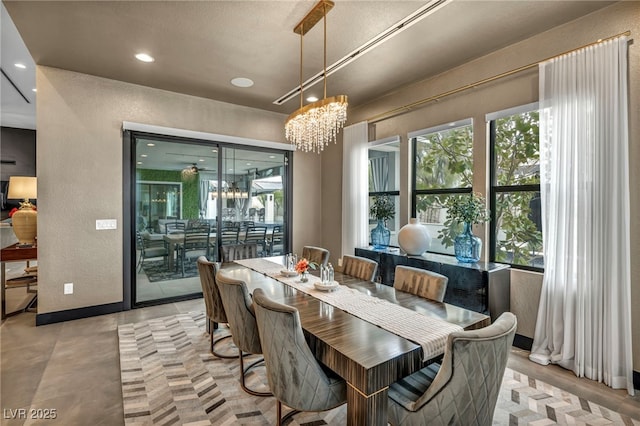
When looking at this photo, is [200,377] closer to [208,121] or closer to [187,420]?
[187,420]

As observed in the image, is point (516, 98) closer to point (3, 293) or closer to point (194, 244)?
point (194, 244)

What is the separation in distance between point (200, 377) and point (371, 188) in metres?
3.42

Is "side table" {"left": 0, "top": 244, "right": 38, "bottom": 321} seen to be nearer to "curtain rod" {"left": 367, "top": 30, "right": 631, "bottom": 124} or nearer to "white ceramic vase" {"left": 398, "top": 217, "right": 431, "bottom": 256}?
"white ceramic vase" {"left": 398, "top": 217, "right": 431, "bottom": 256}

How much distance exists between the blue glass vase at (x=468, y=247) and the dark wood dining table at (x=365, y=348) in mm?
1297

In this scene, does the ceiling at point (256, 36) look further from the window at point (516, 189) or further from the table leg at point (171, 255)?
the table leg at point (171, 255)

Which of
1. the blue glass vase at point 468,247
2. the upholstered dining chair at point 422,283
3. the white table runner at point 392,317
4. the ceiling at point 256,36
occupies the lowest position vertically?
the white table runner at point 392,317

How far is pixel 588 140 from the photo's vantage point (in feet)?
8.38

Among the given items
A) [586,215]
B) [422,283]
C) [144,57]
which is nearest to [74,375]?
[422,283]

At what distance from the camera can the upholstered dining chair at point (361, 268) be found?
2879mm

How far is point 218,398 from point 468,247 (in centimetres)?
266

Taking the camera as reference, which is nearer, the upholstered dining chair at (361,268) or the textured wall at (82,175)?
the upholstered dining chair at (361,268)

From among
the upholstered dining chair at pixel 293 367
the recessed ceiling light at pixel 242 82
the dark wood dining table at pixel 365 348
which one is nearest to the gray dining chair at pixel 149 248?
the recessed ceiling light at pixel 242 82

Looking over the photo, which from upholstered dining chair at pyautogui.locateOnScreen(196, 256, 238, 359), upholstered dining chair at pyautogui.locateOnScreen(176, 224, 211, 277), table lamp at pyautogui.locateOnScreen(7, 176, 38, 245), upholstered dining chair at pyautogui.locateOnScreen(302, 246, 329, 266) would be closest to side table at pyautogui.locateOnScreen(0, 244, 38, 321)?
table lamp at pyautogui.locateOnScreen(7, 176, 38, 245)

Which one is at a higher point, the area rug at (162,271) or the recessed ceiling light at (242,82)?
the recessed ceiling light at (242,82)
